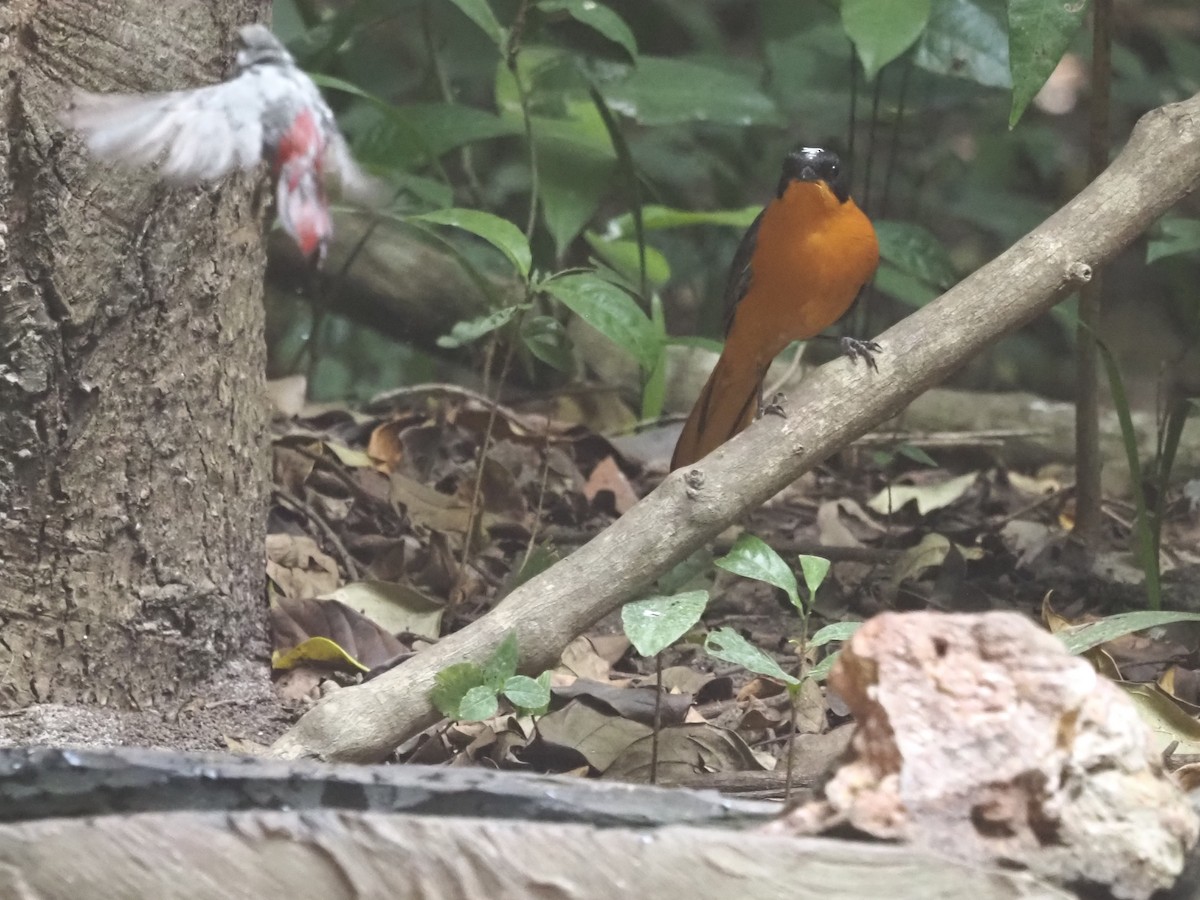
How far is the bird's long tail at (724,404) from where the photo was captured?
3781 mm

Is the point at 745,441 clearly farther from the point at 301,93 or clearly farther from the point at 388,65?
the point at 388,65

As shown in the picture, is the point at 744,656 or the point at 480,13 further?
the point at 480,13

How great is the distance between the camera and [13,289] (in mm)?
2078

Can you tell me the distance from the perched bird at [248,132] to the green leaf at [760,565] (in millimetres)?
779

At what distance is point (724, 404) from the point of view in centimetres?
393

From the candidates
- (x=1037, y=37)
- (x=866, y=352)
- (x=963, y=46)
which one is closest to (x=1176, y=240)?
(x=1037, y=37)

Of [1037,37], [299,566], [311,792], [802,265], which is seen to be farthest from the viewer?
[802,265]

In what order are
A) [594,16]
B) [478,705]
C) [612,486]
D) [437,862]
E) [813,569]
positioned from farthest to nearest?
[612,486] < [594,16] < [813,569] < [478,705] < [437,862]

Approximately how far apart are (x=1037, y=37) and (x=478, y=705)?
1.64 meters

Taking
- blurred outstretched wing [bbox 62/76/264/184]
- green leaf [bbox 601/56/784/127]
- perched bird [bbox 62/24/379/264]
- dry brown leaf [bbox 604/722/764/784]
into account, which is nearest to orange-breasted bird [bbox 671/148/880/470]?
green leaf [bbox 601/56/784/127]

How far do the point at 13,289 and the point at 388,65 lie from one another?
5.07 meters

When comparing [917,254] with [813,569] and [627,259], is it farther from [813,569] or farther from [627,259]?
[813,569]

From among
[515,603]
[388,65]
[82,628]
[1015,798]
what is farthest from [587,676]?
[388,65]

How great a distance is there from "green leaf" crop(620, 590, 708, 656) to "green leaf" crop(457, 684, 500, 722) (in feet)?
0.71
